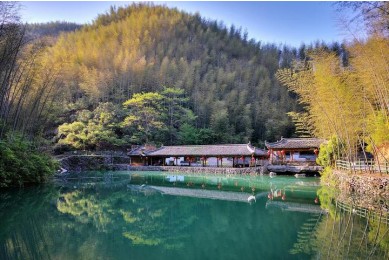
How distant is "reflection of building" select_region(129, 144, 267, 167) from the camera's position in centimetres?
2623

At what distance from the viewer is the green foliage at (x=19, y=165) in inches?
527

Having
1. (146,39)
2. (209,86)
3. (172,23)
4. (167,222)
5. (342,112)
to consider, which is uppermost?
(172,23)

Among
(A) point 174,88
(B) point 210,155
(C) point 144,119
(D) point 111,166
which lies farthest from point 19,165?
(A) point 174,88

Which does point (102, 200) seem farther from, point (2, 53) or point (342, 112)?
point (342, 112)

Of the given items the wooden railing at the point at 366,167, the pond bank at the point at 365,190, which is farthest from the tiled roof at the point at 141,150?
the pond bank at the point at 365,190

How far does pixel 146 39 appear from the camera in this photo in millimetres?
50688

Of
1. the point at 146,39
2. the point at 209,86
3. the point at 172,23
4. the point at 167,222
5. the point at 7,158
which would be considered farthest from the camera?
the point at 172,23

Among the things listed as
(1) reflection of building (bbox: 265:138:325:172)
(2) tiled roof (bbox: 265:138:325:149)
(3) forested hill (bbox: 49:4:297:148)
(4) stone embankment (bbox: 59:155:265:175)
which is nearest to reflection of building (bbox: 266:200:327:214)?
(4) stone embankment (bbox: 59:155:265:175)

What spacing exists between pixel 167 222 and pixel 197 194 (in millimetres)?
5973

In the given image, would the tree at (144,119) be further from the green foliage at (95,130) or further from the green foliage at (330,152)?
the green foliage at (330,152)

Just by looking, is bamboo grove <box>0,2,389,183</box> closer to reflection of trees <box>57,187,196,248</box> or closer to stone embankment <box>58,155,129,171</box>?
stone embankment <box>58,155,129,171</box>

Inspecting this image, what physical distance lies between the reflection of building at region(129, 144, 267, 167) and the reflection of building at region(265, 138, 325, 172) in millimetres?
1099

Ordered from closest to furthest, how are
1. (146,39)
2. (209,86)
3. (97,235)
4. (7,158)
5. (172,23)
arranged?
1. (97,235)
2. (7,158)
3. (209,86)
4. (146,39)
5. (172,23)

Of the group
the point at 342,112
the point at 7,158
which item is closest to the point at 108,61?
the point at 7,158
